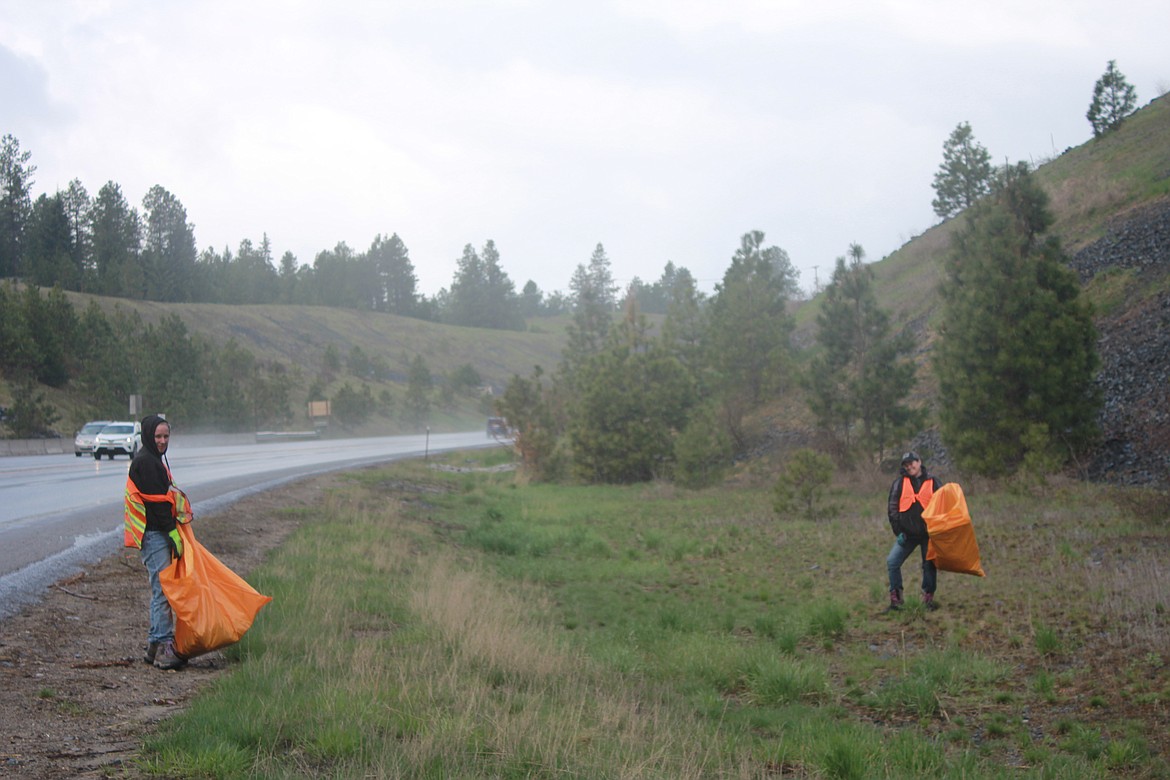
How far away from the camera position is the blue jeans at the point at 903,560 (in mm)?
11211

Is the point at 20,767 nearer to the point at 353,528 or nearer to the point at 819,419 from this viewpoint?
the point at 353,528

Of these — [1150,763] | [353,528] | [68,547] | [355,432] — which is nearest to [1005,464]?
[353,528]

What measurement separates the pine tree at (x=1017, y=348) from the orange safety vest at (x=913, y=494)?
39.8 feet

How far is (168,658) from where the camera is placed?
750 centimetres

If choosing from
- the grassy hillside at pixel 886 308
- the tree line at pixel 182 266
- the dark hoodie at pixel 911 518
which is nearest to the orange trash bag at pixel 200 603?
the dark hoodie at pixel 911 518

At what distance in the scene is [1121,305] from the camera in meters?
28.8

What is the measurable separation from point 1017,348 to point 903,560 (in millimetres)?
13335

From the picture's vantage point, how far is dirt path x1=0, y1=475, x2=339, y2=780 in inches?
209

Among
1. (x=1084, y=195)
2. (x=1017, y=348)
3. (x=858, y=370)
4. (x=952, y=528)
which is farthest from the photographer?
(x=1084, y=195)

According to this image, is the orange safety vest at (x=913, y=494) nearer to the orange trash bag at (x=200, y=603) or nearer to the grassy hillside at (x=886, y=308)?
the orange trash bag at (x=200, y=603)

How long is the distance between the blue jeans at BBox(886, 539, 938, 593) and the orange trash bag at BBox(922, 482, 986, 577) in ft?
0.80

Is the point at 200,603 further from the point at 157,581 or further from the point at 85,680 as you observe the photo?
the point at 85,680

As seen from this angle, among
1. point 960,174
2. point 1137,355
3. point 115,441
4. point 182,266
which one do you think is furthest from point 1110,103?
point 182,266

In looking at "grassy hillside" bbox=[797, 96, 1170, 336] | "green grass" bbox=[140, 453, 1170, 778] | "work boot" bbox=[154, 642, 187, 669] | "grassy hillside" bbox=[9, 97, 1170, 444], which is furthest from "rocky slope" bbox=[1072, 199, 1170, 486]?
"work boot" bbox=[154, 642, 187, 669]
